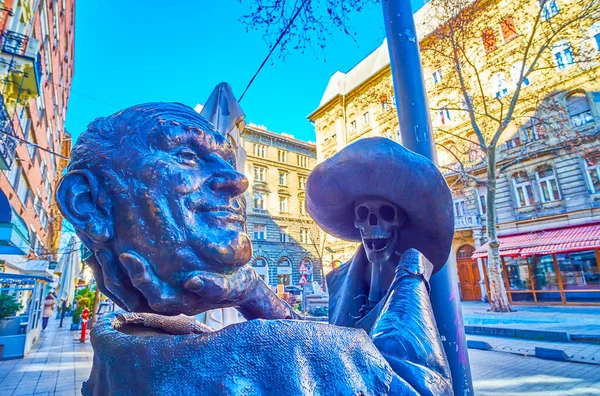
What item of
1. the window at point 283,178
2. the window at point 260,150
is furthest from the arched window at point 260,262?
the window at point 260,150

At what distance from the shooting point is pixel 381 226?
953 millimetres

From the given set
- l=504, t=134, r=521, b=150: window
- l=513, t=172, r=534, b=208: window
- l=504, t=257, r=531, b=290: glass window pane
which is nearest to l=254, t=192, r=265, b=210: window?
l=504, t=134, r=521, b=150: window

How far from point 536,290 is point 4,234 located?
783 inches

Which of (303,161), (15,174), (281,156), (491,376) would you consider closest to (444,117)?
(281,156)

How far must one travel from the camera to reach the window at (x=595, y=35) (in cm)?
1567

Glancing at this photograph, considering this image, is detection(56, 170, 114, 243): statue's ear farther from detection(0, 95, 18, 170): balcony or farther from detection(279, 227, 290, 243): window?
detection(279, 227, 290, 243): window

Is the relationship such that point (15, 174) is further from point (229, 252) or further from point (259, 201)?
point (259, 201)

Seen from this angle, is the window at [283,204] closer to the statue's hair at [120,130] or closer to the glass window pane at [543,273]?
the glass window pane at [543,273]

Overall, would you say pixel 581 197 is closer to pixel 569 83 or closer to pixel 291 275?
pixel 569 83

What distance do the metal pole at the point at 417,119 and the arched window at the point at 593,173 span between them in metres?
18.5

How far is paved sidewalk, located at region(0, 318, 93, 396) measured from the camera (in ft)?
18.4

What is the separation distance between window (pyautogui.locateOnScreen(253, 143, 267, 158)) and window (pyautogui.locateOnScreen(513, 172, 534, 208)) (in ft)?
79.3

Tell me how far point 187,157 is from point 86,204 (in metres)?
0.21

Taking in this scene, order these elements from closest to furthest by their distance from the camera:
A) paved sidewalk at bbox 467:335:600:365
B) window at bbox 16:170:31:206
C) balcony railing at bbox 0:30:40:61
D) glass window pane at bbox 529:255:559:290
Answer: paved sidewalk at bbox 467:335:600:365, balcony railing at bbox 0:30:40:61, window at bbox 16:170:31:206, glass window pane at bbox 529:255:559:290
